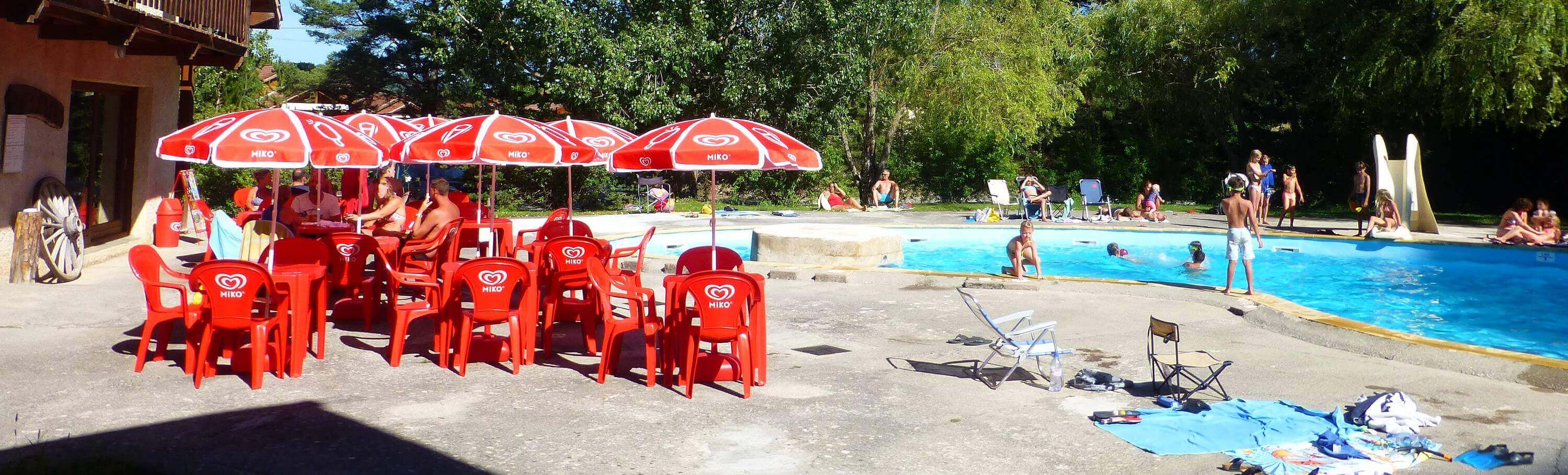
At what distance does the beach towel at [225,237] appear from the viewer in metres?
11.8

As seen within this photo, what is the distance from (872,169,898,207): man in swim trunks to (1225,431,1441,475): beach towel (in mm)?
22015

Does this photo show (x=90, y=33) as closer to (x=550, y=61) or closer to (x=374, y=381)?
(x=374, y=381)

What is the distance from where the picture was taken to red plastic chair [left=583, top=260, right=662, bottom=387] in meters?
7.12

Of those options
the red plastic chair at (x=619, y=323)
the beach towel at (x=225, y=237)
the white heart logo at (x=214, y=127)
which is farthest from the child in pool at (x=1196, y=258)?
the white heart logo at (x=214, y=127)

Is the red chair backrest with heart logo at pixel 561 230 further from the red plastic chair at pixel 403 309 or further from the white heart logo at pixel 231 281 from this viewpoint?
the white heart logo at pixel 231 281

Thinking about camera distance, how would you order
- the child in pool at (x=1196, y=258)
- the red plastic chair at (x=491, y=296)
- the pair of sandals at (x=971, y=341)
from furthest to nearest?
the child in pool at (x=1196, y=258), the pair of sandals at (x=971, y=341), the red plastic chair at (x=491, y=296)

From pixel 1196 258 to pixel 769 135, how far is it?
1106 centimetres

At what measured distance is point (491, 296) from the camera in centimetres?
738

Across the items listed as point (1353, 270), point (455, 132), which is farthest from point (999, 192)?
point (455, 132)

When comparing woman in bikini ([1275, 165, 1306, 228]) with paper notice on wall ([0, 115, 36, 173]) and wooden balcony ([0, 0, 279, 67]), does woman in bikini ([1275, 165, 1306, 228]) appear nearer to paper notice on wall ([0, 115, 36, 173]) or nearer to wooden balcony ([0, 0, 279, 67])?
wooden balcony ([0, 0, 279, 67])

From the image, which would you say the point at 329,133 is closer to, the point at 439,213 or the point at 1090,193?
the point at 439,213

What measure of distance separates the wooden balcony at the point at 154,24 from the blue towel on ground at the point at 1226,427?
9465mm

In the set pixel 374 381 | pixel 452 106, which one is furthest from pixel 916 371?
pixel 452 106

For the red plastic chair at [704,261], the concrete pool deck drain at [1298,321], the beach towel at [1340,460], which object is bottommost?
the beach towel at [1340,460]
